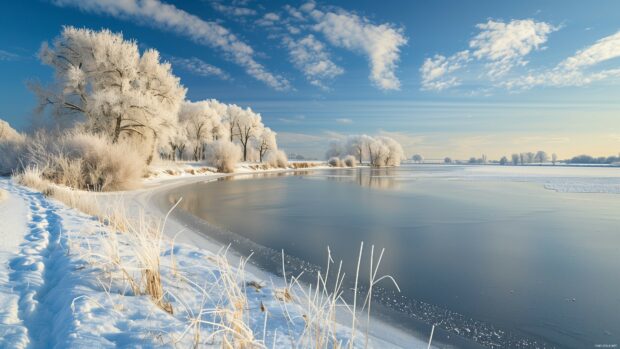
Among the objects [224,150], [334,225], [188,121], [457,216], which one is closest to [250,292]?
[334,225]

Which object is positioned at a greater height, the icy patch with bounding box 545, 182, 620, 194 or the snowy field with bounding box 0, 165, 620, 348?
the snowy field with bounding box 0, 165, 620, 348

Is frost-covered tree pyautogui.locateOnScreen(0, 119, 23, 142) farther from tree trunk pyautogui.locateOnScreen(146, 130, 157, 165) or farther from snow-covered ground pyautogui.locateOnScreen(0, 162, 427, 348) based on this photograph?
snow-covered ground pyautogui.locateOnScreen(0, 162, 427, 348)

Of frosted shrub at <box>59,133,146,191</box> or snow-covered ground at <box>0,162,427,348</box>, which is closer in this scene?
snow-covered ground at <box>0,162,427,348</box>

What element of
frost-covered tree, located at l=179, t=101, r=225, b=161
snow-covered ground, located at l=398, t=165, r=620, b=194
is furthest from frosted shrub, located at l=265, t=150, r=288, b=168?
snow-covered ground, located at l=398, t=165, r=620, b=194

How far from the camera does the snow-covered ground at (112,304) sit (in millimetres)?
1820

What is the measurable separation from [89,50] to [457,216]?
74.0 ft

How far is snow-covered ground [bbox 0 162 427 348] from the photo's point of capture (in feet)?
5.97

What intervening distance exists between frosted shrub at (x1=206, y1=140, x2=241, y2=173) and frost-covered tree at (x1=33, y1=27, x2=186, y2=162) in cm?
1108

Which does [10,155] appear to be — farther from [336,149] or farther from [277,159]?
[336,149]

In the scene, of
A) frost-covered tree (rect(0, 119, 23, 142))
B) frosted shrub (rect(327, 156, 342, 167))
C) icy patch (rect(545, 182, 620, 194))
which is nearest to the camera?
icy patch (rect(545, 182, 620, 194))

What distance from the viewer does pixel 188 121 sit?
4253cm

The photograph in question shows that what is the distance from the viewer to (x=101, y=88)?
19.4 metres

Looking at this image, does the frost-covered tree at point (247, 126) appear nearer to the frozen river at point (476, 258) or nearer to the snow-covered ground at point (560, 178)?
the snow-covered ground at point (560, 178)

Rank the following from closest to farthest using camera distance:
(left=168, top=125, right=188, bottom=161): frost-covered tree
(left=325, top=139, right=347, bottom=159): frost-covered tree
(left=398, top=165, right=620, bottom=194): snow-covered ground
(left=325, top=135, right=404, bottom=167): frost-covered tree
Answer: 1. (left=398, top=165, right=620, bottom=194): snow-covered ground
2. (left=168, top=125, right=188, bottom=161): frost-covered tree
3. (left=325, top=135, right=404, bottom=167): frost-covered tree
4. (left=325, top=139, right=347, bottom=159): frost-covered tree
